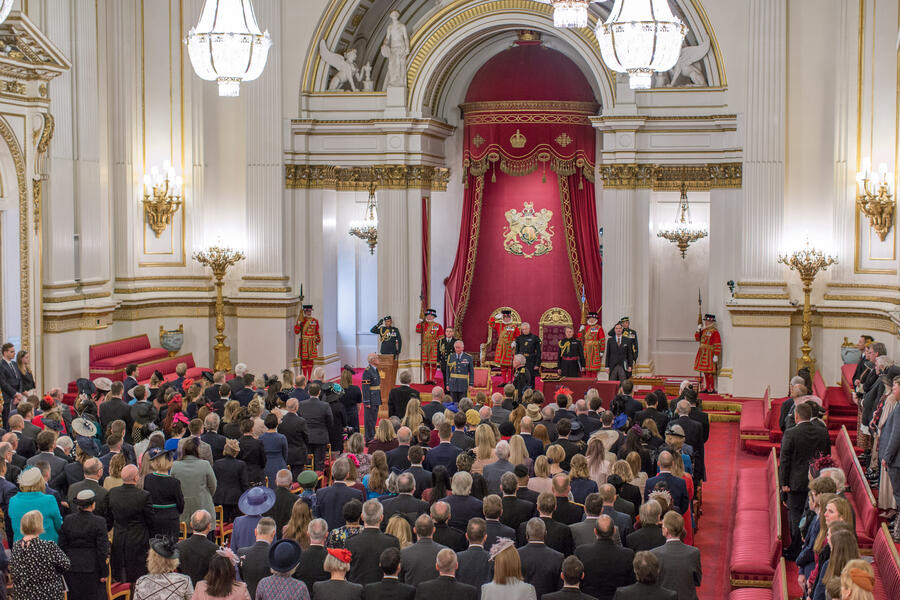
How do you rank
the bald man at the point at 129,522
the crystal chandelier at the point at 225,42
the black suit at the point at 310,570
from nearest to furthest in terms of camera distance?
the black suit at the point at 310,570 → the bald man at the point at 129,522 → the crystal chandelier at the point at 225,42

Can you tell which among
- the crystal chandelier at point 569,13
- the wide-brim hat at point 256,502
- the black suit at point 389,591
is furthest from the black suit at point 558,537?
the crystal chandelier at point 569,13

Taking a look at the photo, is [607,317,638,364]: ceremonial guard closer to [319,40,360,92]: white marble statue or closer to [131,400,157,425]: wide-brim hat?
[319,40,360,92]: white marble statue

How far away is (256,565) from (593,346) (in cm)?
1354

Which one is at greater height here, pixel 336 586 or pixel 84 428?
pixel 84 428

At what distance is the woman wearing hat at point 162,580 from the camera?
7719mm

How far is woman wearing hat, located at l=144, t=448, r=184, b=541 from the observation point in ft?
33.4

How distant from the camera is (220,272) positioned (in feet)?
70.3

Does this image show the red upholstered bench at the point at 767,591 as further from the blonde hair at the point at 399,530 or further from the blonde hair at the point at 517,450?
the blonde hair at the point at 399,530

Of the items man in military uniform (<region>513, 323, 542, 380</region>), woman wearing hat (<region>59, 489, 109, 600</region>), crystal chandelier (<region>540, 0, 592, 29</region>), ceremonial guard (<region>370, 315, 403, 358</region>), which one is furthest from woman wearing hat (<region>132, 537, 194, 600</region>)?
ceremonial guard (<region>370, 315, 403, 358</region>)

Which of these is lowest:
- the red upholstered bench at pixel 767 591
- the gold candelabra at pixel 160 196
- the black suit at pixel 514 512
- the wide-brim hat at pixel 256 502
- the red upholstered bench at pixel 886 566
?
the red upholstered bench at pixel 767 591

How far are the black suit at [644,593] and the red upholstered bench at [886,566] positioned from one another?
6.60 feet

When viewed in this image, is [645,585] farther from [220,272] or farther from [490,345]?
[490,345]

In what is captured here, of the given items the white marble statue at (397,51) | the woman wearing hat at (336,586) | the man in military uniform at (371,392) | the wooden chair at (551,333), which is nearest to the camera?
the woman wearing hat at (336,586)

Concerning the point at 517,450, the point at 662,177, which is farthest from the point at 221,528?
the point at 662,177
